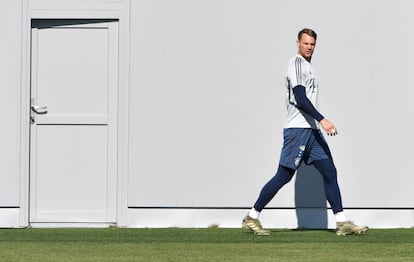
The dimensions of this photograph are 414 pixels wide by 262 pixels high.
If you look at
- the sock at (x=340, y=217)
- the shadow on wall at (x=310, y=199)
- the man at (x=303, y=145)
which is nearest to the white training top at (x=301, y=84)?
the man at (x=303, y=145)

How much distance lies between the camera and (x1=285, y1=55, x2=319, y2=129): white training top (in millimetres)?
11383

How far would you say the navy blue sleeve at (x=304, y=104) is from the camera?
11117 mm

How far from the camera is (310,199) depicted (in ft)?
40.8

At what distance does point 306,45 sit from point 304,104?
53 cm

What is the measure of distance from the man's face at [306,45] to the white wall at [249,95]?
91 cm

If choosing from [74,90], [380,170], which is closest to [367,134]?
[380,170]

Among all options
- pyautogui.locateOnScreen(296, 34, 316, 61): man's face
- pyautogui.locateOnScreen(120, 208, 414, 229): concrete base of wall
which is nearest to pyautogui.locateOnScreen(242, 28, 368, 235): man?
pyautogui.locateOnScreen(296, 34, 316, 61): man's face

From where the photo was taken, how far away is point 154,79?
489 inches

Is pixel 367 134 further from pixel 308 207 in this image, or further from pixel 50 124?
pixel 50 124

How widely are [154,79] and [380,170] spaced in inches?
86.0

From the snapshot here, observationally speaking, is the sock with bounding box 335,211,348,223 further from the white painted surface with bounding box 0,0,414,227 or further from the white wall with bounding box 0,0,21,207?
the white wall with bounding box 0,0,21,207

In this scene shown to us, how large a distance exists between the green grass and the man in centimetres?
26

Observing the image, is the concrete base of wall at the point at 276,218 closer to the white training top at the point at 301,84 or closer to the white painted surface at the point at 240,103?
the white painted surface at the point at 240,103

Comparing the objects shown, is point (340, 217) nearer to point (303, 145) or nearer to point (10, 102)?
point (303, 145)
